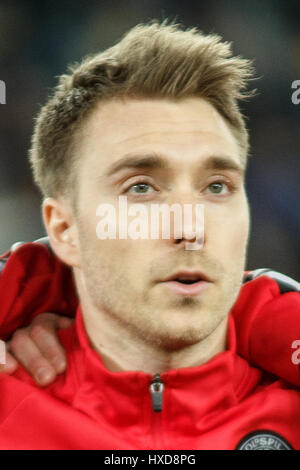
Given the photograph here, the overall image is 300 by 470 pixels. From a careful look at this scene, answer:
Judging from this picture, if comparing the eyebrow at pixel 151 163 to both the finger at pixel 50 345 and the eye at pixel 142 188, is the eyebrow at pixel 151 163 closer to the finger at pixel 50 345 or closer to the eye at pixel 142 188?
the eye at pixel 142 188

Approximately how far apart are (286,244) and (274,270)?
62 millimetres

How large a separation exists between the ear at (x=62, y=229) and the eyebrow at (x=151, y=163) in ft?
0.44

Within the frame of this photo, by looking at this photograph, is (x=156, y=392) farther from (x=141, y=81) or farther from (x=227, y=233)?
(x=141, y=81)

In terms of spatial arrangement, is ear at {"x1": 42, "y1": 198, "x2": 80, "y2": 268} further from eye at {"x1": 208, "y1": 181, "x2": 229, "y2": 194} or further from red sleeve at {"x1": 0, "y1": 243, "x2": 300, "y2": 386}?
eye at {"x1": 208, "y1": 181, "x2": 229, "y2": 194}

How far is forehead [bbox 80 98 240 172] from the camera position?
2.74ft

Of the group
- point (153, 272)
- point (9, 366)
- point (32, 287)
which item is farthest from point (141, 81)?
point (9, 366)

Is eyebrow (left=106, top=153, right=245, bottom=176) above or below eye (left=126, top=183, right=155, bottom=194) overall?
above

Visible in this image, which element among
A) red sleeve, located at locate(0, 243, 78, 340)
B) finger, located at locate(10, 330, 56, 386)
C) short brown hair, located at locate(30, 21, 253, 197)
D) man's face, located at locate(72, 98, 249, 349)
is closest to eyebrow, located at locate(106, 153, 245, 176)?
man's face, located at locate(72, 98, 249, 349)

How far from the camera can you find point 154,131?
0.84 metres

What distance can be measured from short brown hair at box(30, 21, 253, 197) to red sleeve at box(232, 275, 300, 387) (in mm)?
278

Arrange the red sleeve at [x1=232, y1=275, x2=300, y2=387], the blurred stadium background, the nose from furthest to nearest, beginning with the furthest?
the blurred stadium background
the red sleeve at [x1=232, y1=275, x2=300, y2=387]
the nose

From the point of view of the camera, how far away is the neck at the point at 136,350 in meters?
0.88

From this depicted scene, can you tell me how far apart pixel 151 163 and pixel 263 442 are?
48 centimetres
